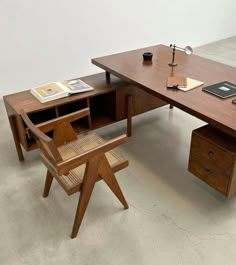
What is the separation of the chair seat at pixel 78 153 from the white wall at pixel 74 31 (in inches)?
69.7

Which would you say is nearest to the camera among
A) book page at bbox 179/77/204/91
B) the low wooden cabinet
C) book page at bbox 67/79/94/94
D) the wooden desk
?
the wooden desk

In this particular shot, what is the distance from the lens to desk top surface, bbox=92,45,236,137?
1.54m

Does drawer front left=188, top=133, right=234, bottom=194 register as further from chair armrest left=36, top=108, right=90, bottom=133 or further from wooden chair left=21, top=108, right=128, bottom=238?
chair armrest left=36, top=108, right=90, bottom=133

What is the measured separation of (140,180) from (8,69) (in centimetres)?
203

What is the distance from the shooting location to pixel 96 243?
60.6 inches

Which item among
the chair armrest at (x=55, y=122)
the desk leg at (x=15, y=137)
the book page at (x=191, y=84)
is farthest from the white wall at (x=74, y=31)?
the book page at (x=191, y=84)

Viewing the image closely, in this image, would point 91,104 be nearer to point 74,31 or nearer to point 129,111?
point 129,111

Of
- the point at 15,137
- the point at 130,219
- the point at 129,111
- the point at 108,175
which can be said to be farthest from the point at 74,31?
the point at 130,219

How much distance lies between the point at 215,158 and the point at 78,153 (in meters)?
0.80

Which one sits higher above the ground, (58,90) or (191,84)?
(191,84)

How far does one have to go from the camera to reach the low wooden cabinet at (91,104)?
200 cm

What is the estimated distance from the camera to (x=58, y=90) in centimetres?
213

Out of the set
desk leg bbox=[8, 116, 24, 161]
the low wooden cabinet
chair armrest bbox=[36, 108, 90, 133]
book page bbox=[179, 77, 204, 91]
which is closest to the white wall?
the low wooden cabinet

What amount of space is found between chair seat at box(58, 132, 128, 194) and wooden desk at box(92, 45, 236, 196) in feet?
1.52
